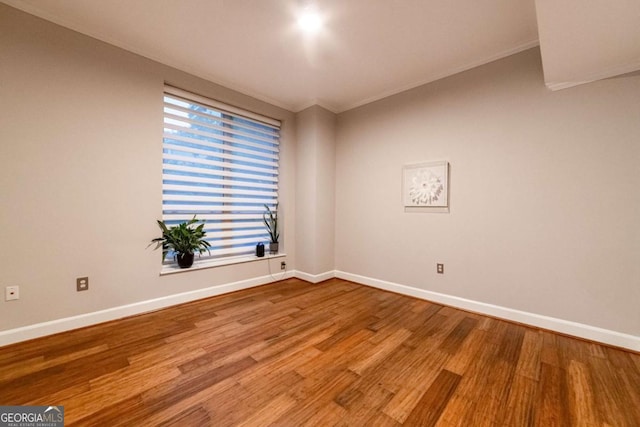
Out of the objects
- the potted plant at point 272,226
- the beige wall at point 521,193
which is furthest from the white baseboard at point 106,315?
the beige wall at point 521,193

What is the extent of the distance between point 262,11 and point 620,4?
2.16 metres

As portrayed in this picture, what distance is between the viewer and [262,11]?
192cm

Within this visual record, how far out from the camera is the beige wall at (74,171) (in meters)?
1.87

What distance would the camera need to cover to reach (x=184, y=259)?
269 centimetres

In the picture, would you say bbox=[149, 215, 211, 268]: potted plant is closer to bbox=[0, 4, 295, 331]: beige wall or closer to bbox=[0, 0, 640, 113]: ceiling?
bbox=[0, 4, 295, 331]: beige wall

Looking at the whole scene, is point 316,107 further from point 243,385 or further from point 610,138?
point 243,385

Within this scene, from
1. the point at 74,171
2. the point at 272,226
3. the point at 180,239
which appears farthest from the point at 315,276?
the point at 74,171

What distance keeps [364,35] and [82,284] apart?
3.22 metres

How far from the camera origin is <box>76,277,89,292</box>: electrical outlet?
210 cm

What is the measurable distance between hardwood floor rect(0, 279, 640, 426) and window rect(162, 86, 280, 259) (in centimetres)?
115

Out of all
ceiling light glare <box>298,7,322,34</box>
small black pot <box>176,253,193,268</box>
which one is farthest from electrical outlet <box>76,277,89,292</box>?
ceiling light glare <box>298,7,322,34</box>

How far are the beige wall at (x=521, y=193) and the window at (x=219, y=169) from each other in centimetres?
160

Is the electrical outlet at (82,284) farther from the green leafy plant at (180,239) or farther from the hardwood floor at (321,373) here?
the green leafy plant at (180,239)

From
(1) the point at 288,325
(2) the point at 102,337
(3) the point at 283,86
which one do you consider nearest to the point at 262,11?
(3) the point at 283,86
